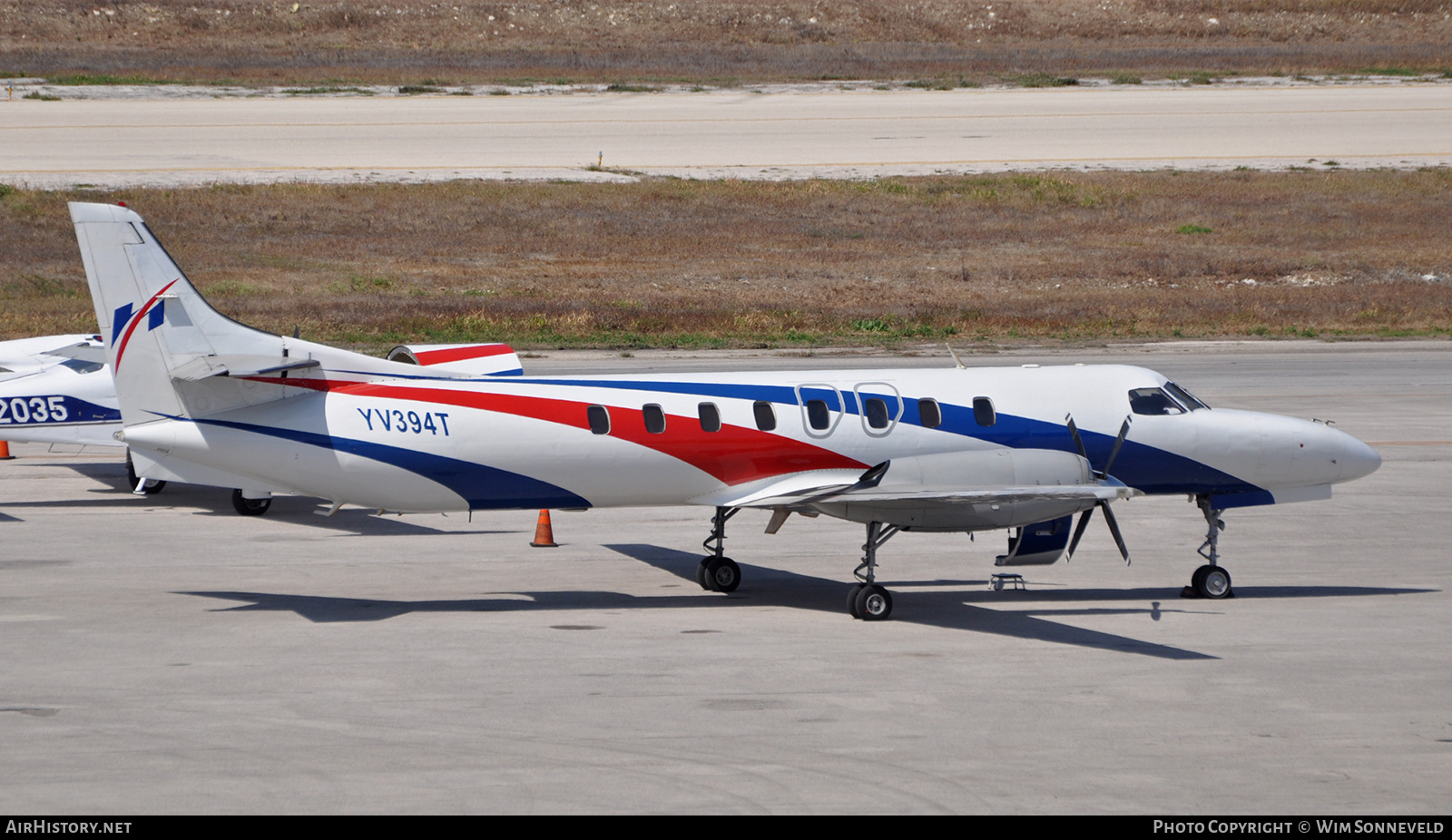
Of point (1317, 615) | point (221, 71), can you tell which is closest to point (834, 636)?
point (1317, 615)

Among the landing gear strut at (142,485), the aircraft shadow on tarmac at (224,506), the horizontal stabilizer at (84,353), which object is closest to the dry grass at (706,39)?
the horizontal stabilizer at (84,353)

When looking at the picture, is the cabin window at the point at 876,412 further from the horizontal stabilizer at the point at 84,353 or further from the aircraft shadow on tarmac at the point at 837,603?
the horizontal stabilizer at the point at 84,353

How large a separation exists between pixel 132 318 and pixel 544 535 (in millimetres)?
6757

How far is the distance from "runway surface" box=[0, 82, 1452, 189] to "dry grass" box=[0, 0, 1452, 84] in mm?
7013

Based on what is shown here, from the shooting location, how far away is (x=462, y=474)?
1620 centimetres

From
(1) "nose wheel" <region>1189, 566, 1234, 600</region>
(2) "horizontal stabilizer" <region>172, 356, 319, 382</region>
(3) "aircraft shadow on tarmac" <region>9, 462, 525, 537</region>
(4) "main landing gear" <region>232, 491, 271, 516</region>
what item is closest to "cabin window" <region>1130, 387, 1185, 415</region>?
(1) "nose wheel" <region>1189, 566, 1234, 600</region>

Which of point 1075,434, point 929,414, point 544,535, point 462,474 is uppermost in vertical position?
point 929,414

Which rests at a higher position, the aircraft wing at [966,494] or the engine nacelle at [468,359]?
the engine nacelle at [468,359]

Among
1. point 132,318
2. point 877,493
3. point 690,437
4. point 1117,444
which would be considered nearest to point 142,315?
point 132,318

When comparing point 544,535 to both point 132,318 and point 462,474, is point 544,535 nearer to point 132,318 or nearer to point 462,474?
point 462,474

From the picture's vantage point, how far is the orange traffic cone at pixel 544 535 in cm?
2042

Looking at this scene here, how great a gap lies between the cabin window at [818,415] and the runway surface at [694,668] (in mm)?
2123

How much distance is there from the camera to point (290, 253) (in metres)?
55.9

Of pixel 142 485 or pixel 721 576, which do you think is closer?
pixel 721 576
